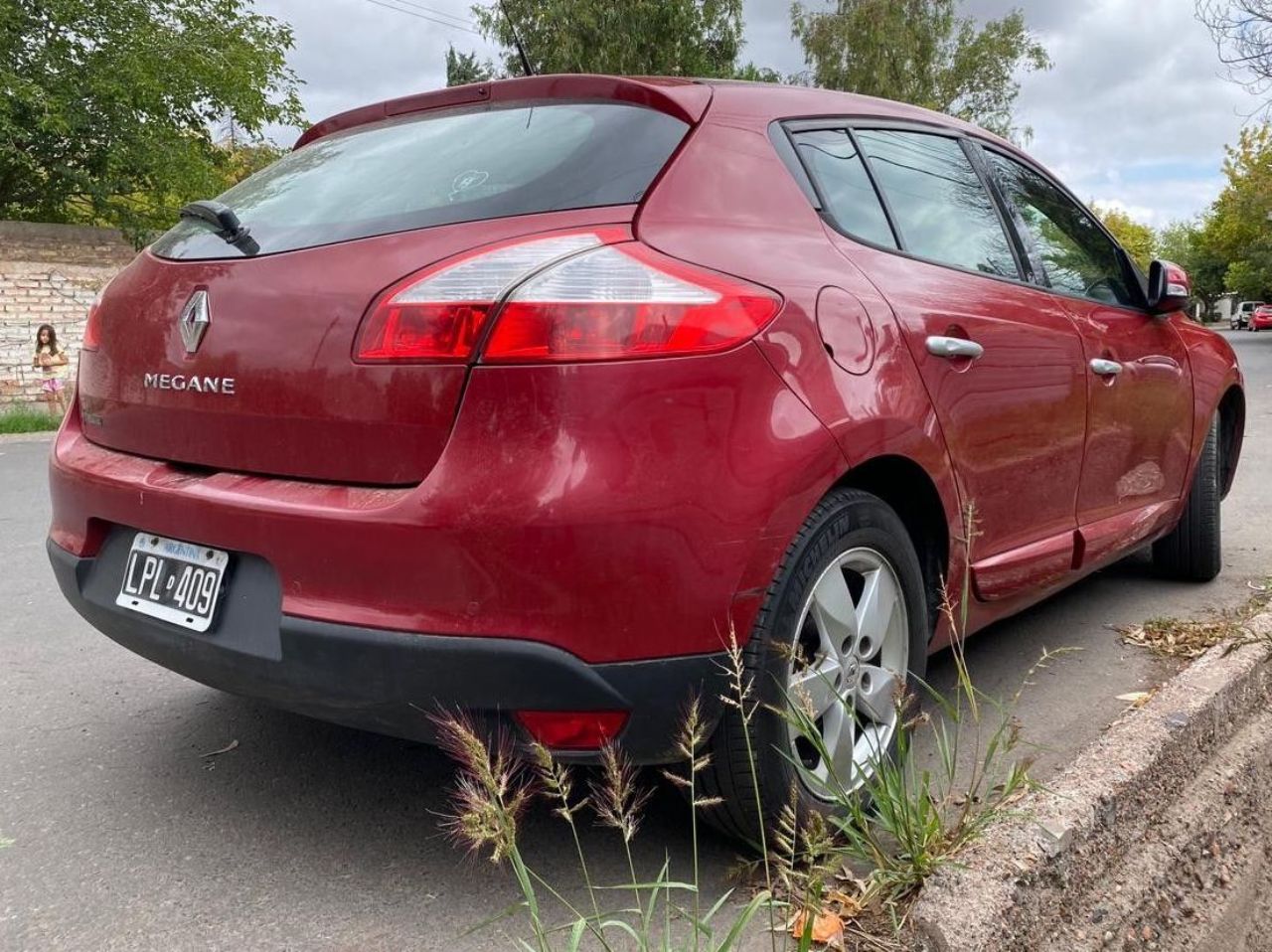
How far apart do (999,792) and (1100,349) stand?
5.48 ft

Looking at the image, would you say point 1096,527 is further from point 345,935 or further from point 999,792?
point 345,935

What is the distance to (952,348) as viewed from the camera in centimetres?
252

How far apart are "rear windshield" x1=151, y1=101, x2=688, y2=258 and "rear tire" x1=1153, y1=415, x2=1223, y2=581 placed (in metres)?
3.03

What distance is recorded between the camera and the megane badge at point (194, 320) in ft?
7.25

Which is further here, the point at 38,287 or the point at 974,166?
the point at 38,287

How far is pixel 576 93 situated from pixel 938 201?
1.13 m

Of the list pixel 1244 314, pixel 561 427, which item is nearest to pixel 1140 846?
pixel 561 427

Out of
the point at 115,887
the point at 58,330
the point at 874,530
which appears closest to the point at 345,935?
the point at 115,887

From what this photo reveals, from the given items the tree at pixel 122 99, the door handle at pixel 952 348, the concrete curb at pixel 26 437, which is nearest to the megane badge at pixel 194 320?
the door handle at pixel 952 348

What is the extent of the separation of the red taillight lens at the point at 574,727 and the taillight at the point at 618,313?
606 millimetres

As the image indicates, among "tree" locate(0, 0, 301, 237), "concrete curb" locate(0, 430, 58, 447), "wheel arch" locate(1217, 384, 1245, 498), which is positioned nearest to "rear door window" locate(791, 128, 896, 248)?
"wheel arch" locate(1217, 384, 1245, 498)

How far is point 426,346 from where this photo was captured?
190 cm

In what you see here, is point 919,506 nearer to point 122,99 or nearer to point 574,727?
point 574,727

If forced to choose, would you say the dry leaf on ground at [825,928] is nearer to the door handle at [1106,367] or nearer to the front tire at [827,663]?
the front tire at [827,663]
